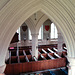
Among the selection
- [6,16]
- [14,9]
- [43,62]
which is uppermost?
[14,9]

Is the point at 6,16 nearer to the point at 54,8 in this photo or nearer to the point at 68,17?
the point at 54,8

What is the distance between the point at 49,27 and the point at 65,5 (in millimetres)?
11957

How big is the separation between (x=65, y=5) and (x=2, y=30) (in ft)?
8.86

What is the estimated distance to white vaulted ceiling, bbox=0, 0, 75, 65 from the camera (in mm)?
3742

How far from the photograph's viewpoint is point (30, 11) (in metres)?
4.83

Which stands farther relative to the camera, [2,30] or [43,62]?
[43,62]

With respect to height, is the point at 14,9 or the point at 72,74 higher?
the point at 14,9

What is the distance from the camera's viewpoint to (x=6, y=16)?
3758 mm

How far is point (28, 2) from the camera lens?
4113mm

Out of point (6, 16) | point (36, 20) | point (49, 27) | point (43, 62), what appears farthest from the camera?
point (49, 27)

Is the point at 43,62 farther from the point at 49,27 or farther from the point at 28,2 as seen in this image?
the point at 49,27

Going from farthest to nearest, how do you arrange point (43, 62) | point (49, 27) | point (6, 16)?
point (49, 27)
point (43, 62)
point (6, 16)

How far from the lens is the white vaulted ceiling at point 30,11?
12.3ft

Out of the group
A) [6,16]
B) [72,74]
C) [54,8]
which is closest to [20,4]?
[6,16]
